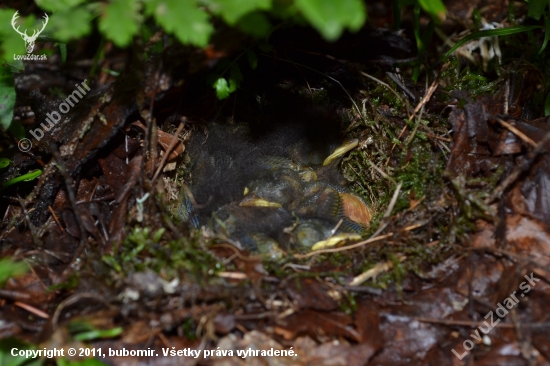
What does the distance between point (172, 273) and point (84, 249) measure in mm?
475

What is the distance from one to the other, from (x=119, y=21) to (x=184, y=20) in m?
0.20

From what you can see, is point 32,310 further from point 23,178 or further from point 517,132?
point 517,132

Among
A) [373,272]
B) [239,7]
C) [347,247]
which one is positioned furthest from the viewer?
[347,247]

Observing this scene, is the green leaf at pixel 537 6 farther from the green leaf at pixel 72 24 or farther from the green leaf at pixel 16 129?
the green leaf at pixel 16 129

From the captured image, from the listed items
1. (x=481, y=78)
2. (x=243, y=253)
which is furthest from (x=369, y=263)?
(x=481, y=78)

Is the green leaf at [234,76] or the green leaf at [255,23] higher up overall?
the green leaf at [255,23]

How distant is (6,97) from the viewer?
6.17ft

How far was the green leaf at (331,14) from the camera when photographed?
42.8 inches

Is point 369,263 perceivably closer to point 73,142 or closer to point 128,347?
point 128,347

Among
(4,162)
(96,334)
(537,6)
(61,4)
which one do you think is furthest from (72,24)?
(537,6)

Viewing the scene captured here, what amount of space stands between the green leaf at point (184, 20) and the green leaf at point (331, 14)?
0.33 metres

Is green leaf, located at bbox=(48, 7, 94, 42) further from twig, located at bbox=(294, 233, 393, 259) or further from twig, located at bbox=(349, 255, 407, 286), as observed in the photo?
twig, located at bbox=(349, 255, 407, 286)

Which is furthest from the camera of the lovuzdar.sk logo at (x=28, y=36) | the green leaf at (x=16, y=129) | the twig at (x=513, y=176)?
the green leaf at (x=16, y=129)

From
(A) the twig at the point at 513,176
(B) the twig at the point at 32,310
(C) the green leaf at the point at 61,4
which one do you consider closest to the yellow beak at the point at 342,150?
(A) the twig at the point at 513,176
